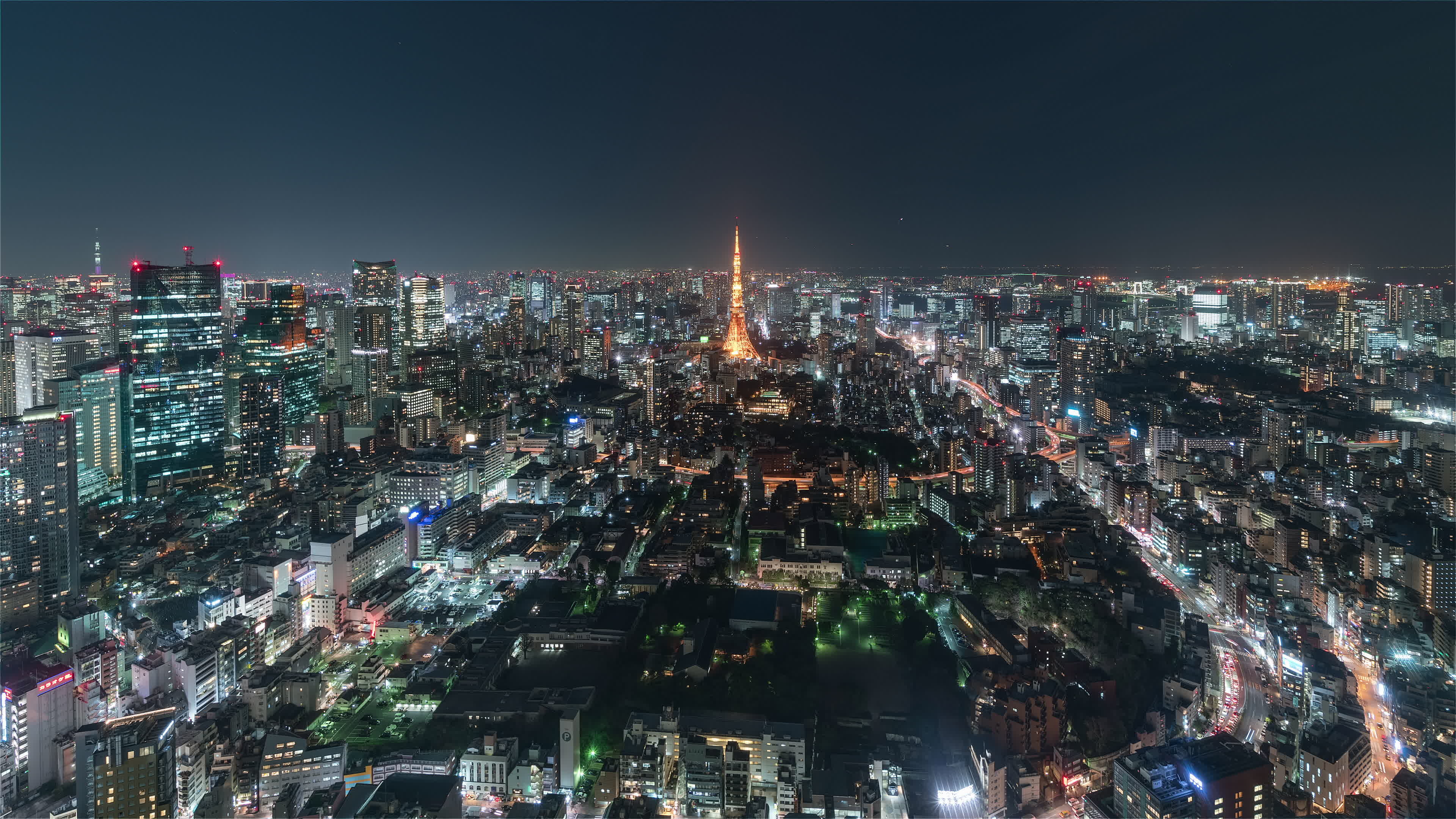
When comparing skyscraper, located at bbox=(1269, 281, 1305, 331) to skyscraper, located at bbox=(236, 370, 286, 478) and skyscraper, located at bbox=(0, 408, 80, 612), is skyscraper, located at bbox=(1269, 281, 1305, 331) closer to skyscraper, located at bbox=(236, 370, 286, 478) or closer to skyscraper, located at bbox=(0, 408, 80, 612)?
skyscraper, located at bbox=(236, 370, 286, 478)

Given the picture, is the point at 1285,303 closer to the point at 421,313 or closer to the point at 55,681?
the point at 421,313

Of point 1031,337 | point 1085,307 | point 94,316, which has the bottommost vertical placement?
point 1031,337

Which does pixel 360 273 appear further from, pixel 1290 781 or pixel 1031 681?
pixel 1290 781

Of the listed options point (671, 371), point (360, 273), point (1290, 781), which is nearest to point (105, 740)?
point (1290, 781)

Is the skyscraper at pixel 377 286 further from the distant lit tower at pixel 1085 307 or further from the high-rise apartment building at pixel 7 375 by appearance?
the distant lit tower at pixel 1085 307

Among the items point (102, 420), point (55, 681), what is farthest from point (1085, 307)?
point (55, 681)

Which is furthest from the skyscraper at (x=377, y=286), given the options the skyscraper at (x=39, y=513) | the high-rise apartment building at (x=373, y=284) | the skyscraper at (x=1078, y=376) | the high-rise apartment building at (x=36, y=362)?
the skyscraper at (x=1078, y=376)
